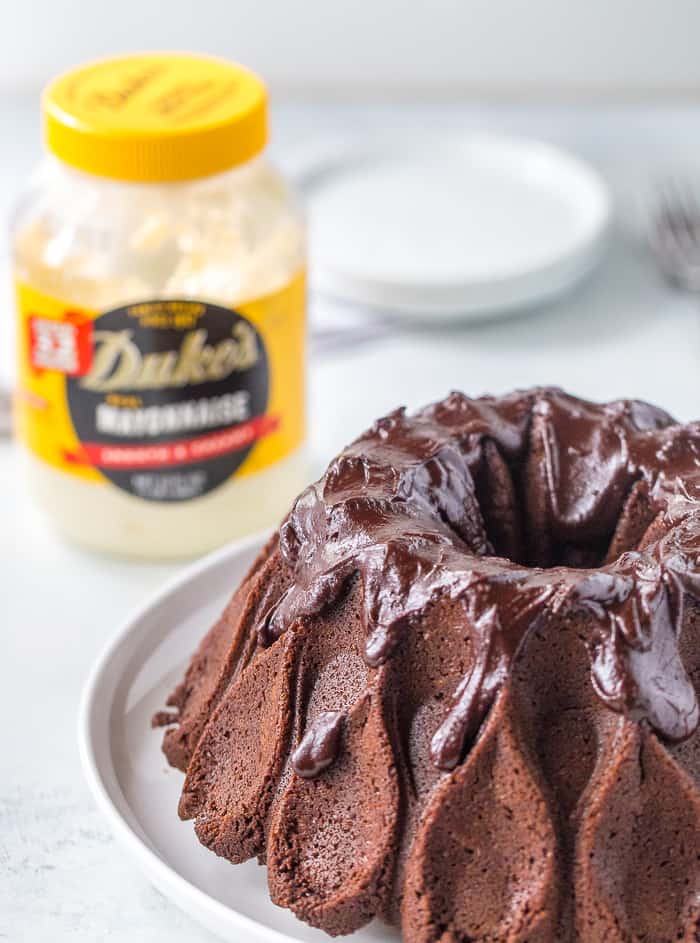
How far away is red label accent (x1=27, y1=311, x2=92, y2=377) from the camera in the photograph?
5.80ft

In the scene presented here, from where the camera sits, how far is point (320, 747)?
1.23 metres

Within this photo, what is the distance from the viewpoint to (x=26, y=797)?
1544 millimetres

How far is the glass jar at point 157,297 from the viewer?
1.72 meters

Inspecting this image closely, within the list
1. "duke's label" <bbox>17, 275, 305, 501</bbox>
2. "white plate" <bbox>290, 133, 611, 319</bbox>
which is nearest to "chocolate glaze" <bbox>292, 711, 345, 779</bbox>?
"duke's label" <bbox>17, 275, 305, 501</bbox>

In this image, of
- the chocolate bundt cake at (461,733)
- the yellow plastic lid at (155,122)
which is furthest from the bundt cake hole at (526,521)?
the yellow plastic lid at (155,122)

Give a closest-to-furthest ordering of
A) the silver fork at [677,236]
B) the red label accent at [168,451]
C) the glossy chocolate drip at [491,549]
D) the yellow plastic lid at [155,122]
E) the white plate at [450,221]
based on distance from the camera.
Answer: the glossy chocolate drip at [491,549] → the yellow plastic lid at [155,122] → the red label accent at [168,451] → the white plate at [450,221] → the silver fork at [677,236]

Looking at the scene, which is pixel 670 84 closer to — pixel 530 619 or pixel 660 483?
pixel 660 483

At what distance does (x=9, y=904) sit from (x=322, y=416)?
109cm

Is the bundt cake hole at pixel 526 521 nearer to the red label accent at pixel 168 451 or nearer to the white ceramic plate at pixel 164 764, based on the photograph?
→ the white ceramic plate at pixel 164 764

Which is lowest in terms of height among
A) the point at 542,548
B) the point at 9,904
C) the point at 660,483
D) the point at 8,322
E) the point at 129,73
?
the point at 8,322

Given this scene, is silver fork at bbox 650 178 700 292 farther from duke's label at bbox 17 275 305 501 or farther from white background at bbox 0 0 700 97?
duke's label at bbox 17 275 305 501

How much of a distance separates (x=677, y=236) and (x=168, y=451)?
4.11 feet

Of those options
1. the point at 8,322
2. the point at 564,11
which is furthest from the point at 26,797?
the point at 564,11

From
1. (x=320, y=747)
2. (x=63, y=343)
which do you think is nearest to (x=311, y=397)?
(x=63, y=343)
